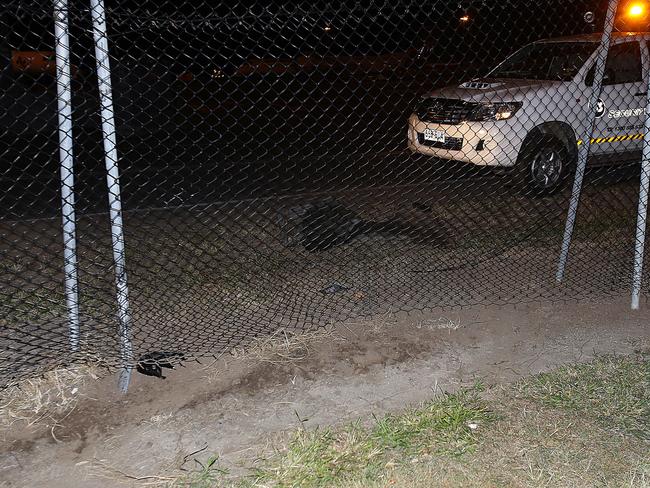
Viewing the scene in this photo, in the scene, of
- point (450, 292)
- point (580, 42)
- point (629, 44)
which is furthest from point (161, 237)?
point (629, 44)

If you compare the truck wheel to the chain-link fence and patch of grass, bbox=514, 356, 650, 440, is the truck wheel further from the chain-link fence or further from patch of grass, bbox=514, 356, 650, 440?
patch of grass, bbox=514, 356, 650, 440

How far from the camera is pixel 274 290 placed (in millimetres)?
4270

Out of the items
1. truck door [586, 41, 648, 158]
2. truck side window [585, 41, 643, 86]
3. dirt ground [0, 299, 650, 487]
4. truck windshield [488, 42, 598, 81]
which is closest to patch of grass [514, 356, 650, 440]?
dirt ground [0, 299, 650, 487]

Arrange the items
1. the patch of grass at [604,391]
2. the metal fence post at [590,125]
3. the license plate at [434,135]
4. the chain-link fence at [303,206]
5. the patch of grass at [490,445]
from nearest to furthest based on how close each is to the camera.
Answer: the patch of grass at [490,445], the patch of grass at [604,391], the chain-link fence at [303,206], the metal fence post at [590,125], the license plate at [434,135]

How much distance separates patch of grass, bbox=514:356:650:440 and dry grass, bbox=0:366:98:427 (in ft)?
7.21

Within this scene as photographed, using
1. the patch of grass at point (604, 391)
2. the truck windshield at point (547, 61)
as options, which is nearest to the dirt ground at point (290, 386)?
the patch of grass at point (604, 391)

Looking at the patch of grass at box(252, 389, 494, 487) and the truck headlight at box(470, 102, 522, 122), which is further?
the truck headlight at box(470, 102, 522, 122)

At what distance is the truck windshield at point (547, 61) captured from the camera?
6500 millimetres

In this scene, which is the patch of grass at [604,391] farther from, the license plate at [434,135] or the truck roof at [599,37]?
the truck roof at [599,37]

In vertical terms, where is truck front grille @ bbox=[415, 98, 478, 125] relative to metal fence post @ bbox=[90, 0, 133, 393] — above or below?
above

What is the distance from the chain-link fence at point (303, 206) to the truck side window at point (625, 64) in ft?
0.07

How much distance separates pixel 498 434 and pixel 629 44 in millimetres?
5489

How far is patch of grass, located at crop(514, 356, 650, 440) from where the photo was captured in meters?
2.78

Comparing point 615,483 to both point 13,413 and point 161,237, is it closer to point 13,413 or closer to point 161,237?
point 13,413
